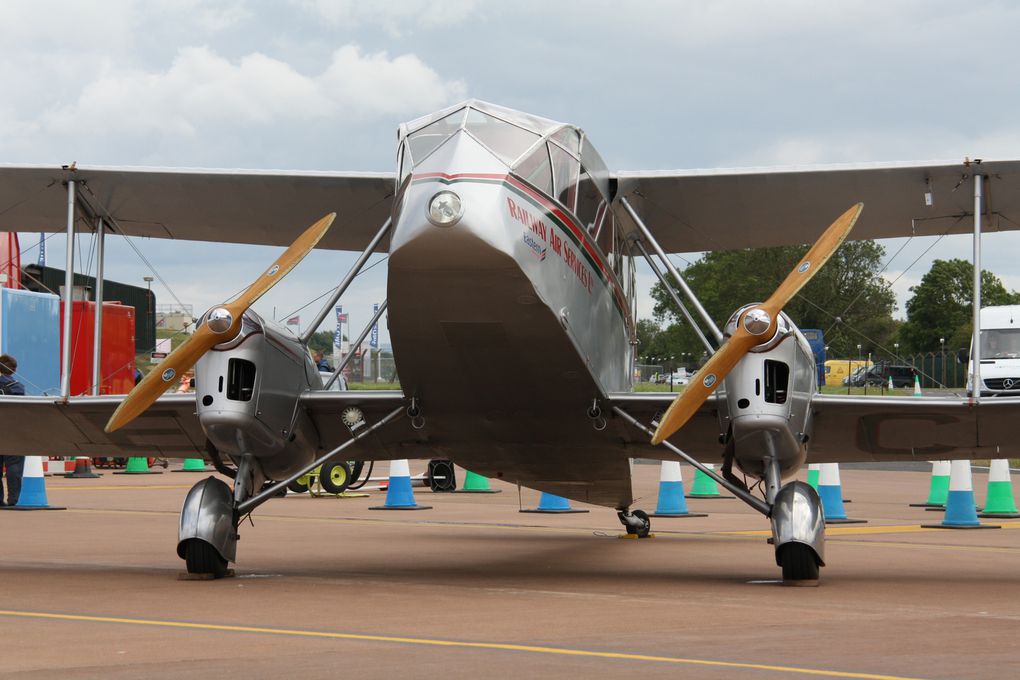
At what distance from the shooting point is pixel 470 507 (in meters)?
24.3

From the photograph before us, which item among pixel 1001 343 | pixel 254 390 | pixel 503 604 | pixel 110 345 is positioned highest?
pixel 1001 343

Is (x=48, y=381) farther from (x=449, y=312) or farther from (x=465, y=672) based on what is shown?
(x=465, y=672)

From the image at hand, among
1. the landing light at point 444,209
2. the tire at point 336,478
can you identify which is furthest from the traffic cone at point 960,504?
the tire at point 336,478

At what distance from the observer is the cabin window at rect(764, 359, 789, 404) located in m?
11.4

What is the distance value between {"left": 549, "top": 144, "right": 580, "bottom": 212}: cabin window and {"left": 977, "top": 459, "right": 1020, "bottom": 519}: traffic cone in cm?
1235

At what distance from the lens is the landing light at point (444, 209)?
395 inches

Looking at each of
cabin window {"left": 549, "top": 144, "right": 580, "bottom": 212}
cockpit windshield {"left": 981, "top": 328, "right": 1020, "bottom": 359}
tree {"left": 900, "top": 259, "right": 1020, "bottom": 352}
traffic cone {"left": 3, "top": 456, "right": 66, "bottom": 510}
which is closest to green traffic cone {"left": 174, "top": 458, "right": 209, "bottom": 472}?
traffic cone {"left": 3, "top": 456, "right": 66, "bottom": 510}

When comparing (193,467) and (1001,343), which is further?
(1001,343)

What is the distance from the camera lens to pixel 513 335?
36.2ft

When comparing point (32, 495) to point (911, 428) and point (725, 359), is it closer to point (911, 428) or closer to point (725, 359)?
point (725, 359)

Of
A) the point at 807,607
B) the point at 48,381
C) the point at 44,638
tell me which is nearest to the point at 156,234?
the point at 44,638

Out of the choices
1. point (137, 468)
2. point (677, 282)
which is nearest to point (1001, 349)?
point (137, 468)

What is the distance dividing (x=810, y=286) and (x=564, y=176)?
92298 mm

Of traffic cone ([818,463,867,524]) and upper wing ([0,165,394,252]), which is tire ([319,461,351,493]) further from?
upper wing ([0,165,394,252])
